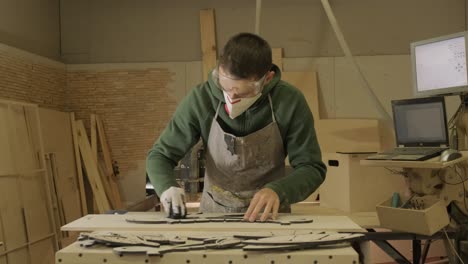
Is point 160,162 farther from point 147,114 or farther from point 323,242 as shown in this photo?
point 147,114

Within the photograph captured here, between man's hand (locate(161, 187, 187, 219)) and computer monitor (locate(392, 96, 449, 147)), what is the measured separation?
1.87 metres

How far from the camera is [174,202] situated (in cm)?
165

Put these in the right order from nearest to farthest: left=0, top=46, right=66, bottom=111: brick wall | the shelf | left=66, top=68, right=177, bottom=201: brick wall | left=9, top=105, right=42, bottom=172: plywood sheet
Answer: the shelf < left=9, top=105, right=42, bottom=172: plywood sheet < left=0, top=46, right=66, bottom=111: brick wall < left=66, top=68, right=177, bottom=201: brick wall

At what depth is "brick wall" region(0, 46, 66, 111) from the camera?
12.1ft

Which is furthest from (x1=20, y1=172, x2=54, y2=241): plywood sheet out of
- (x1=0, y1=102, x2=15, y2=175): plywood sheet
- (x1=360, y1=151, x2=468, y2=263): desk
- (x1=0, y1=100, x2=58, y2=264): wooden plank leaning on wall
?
(x1=360, y1=151, x2=468, y2=263): desk

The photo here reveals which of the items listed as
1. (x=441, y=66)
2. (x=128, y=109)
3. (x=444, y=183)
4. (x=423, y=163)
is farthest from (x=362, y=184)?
(x=128, y=109)

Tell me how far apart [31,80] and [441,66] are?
3.30 meters

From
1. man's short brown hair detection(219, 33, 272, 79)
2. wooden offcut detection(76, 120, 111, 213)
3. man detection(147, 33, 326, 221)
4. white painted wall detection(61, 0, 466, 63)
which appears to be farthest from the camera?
white painted wall detection(61, 0, 466, 63)

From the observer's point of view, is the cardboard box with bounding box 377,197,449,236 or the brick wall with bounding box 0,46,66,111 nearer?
the cardboard box with bounding box 377,197,449,236

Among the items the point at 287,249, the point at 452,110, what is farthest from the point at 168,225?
the point at 452,110

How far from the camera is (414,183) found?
9.64 ft

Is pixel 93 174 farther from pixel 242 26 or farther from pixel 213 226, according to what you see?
pixel 213 226

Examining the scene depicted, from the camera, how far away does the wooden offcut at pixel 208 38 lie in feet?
14.9

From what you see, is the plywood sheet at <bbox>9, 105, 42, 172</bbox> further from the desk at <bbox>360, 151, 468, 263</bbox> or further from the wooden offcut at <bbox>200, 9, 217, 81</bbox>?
the desk at <bbox>360, 151, 468, 263</bbox>
